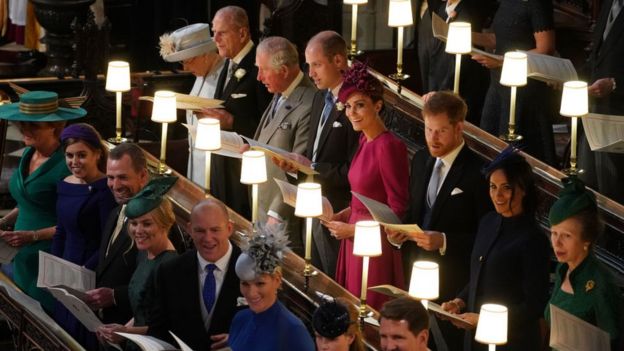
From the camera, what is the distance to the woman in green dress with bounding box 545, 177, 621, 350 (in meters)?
7.41

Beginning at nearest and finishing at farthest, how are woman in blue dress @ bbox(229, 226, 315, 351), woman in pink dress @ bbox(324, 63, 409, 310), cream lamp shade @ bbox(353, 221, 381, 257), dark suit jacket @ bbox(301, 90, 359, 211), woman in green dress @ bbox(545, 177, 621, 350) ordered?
woman in blue dress @ bbox(229, 226, 315, 351)
woman in green dress @ bbox(545, 177, 621, 350)
cream lamp shade @ bbox(353, 221, 381, 257)
woman in pink dress @ bbox(324, 63, 409, 310)
dark suit jacket @ bbox(301, 90, 359, 211)

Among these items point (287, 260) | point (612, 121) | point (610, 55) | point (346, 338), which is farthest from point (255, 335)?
point (610, 55)

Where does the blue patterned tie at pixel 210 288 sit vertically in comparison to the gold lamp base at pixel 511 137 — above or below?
below

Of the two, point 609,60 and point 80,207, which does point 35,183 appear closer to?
point 80,207

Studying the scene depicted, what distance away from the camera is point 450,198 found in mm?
8414

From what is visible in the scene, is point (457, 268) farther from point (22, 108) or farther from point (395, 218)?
point (22, 108)

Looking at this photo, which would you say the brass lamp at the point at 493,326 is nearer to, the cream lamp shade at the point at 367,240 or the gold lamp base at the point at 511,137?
the cream lamp shade at the point at 367,240

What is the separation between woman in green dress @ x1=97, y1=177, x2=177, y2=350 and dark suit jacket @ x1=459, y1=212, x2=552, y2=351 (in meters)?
1.57

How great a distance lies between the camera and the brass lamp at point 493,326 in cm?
730

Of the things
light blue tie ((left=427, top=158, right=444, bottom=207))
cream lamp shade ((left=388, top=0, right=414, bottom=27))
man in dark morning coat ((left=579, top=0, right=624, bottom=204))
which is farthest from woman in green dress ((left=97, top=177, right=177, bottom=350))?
man in dark morning coat ((left=579, top=0, right=624, bottom=204))

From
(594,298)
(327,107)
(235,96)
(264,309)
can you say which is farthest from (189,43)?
(594,298)

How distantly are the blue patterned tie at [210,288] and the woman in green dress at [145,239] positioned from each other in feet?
0.85

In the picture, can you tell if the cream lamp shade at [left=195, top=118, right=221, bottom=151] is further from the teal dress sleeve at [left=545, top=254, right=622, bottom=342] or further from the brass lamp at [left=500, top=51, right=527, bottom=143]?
the teal dress sleeve at [left=545, top=254, right=622, bottom=342]

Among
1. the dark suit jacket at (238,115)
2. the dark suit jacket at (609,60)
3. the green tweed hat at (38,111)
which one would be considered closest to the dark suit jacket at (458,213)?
the dark suit jacket at (609,60)
